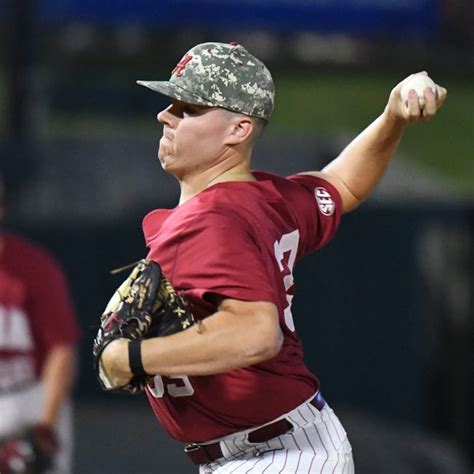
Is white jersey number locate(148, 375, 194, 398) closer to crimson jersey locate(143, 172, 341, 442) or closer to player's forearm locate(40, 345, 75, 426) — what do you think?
crimson jersey locate(143, 172, 341, 442)

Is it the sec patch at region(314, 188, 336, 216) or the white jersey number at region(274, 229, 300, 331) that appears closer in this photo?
the white jersey number at region(274, 229, 300, 331)

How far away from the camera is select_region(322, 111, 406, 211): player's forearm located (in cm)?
390

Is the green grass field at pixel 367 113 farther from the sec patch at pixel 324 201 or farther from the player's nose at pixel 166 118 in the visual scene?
the player's nose at pixel 166 118

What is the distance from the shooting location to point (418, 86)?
351cm

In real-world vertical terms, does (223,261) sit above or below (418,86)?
below

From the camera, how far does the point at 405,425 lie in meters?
9.14

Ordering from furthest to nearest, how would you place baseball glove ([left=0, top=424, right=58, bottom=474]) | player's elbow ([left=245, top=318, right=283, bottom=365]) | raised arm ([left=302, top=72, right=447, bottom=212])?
baseball glove ([left=0, top=424, right=58, bottom=474]) → raised arm ([left=302, top=72, right=447, bottom=212]) → player's elbow ([left=245, top=318, right=283, bottom=365])

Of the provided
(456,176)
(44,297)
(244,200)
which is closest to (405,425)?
(44,297)

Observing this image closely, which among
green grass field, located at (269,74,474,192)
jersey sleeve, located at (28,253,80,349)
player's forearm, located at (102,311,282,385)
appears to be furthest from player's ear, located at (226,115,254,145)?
green grass field, located at (269,74,474,192)

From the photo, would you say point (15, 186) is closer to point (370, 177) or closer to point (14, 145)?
point (14, 145)

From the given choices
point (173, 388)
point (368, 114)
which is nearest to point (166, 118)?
point (173, 388)

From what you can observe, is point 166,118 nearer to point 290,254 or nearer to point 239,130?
point 239,130

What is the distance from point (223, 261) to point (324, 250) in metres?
5.80

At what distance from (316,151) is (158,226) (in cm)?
656
